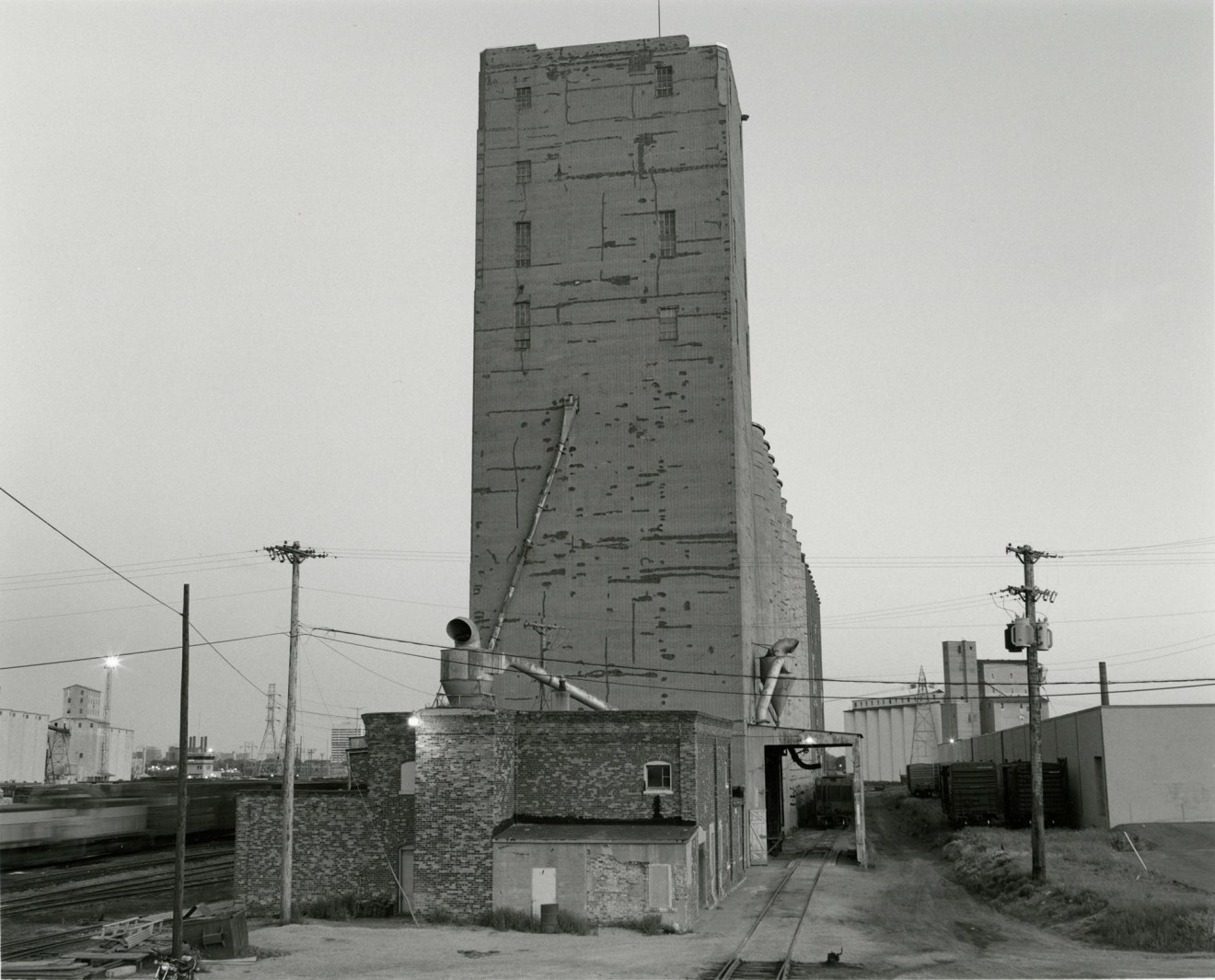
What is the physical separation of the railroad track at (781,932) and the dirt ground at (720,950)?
299 millimetres

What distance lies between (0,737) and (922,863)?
339 ft

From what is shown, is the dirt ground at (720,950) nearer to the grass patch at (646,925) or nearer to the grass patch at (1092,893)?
the grass patch at (646,925)

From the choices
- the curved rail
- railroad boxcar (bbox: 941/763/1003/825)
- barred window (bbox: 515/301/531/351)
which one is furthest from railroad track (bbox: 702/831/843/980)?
barred window (bbox: 515/301/531/351)

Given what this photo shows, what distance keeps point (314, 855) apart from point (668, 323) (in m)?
30.3

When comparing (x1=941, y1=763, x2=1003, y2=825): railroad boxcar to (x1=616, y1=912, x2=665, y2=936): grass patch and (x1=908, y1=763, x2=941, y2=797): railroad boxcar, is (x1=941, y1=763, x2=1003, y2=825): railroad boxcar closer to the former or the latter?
(x1=616, y1=912, x2=665, y2=936): grass patch

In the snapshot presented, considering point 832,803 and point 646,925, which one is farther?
point 832,803

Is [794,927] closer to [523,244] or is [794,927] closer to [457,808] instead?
[457,808]

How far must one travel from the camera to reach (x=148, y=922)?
86.4 ft

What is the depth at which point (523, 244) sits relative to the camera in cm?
5494

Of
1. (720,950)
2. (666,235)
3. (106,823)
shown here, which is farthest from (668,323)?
(106,823)

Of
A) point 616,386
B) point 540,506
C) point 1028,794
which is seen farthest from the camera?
point 616,386

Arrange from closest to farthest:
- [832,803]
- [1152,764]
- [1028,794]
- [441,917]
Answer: [441,917] → [1152,764] → [1028,794] → [832,803]

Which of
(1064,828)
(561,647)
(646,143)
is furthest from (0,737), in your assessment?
(1064,828)

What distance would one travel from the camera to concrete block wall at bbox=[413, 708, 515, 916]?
93.1ft
